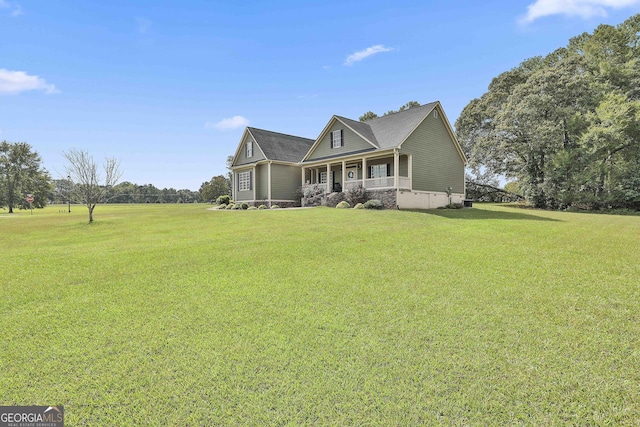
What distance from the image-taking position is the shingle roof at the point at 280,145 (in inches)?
1071

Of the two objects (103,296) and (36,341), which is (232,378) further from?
(103,296)

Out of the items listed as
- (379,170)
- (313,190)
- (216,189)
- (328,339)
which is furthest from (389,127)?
(216,189)

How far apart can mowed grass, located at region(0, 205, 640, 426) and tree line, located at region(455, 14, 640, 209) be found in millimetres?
22734

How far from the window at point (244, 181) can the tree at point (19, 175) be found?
37.6m

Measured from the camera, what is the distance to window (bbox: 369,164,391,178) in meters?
22.6

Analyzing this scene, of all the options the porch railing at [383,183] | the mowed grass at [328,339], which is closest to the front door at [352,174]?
the porch railing at [383,183]

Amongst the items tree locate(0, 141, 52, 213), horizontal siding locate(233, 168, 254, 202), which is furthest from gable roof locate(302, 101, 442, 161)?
tree locate(0, 141, 52, 213)

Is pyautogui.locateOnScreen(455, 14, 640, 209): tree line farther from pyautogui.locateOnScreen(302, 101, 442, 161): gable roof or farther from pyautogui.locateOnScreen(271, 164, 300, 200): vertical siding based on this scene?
pyautogui.locateOnScreen(271, 164, 300, 200): vertical siding

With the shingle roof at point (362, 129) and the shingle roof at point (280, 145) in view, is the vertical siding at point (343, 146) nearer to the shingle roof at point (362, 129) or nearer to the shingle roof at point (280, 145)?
the shingle roof at point (362, 129)

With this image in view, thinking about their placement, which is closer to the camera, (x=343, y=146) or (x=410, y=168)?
(x=410, y=168)

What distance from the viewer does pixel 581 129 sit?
25266 millimetres

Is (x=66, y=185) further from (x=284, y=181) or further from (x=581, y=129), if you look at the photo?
(x=581, y=129)

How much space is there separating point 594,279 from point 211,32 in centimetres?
1722

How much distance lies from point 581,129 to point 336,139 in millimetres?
21025
